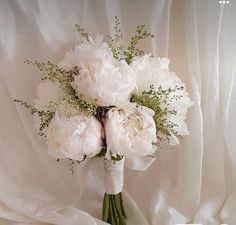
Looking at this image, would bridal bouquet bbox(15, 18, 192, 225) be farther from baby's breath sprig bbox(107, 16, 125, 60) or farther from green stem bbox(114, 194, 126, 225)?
green stem bbox(114, 194, 126, 225)

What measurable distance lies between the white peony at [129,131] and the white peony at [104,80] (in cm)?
3

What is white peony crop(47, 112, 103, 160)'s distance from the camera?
90cm

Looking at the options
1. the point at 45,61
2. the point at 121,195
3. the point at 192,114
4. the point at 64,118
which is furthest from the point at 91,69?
the point at 121,195

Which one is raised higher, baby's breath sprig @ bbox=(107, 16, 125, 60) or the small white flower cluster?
baby's breath sprig @ bbox=(107, 16, 125, 60)

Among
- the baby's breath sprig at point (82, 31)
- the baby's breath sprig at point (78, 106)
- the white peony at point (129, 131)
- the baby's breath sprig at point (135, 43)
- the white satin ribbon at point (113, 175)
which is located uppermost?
the baby's breath sprig at point (82, 31)

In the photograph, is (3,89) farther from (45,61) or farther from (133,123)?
(133,123)

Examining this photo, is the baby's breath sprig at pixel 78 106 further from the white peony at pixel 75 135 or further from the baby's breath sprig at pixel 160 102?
the baby's breath sprig at pixel 160 102

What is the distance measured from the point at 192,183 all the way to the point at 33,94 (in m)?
0.59

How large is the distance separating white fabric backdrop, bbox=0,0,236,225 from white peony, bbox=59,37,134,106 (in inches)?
9.2

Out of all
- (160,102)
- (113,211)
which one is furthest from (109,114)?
(113,211)

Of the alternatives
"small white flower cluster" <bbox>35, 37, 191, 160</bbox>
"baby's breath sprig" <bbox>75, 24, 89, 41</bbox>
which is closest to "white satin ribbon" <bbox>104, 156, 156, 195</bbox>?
"small white flower cluster" <bbox>35, 37, 191, 160</bbox>

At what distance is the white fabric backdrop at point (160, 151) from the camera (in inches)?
43.4

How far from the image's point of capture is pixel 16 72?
3.76 ft

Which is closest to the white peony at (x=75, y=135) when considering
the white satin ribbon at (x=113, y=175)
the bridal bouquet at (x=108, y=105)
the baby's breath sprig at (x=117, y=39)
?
the bridal bouquet at (x=108, y=105)
